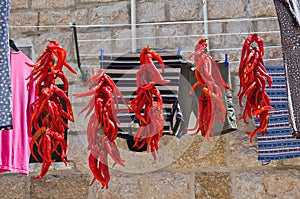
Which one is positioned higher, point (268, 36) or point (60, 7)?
point (60, 7)

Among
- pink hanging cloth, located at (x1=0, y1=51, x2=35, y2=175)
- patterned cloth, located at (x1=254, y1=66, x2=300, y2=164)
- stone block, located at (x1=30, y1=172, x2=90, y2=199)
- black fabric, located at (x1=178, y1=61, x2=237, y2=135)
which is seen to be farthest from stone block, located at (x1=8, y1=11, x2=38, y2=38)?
patterned cloth, located at (x1=254, y1=66, x2=300, y2=164)

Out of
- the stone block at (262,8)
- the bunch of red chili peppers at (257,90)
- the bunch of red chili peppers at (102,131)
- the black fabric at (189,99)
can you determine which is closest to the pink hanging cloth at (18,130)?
the bunch of red chili peppers at (102,131)

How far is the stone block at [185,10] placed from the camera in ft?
11.0

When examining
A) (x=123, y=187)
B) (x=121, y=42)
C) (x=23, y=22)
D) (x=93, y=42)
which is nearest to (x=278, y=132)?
(x=123, y=187)

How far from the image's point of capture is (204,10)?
10.9ft

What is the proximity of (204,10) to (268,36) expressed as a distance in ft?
1.36

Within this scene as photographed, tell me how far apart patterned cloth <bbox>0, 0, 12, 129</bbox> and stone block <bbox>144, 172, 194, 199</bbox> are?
51.8 inches

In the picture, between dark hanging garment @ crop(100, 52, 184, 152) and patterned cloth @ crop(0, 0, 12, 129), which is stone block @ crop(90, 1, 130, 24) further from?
patterned cloth @ crop(0, 0, 12, 129)

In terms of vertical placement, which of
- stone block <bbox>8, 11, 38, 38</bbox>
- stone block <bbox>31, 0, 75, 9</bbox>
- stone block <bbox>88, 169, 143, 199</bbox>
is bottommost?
stone block <bbox>88, 169, 143, 199</bbox>

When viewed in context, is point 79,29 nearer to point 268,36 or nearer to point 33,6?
point 33,6

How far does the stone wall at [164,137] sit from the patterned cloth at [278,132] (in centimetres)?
29

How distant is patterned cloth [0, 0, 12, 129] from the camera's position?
202cm

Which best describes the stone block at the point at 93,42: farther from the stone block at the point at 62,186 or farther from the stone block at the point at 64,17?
the stone block at the point at 62,186

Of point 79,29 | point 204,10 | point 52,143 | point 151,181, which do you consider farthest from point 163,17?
point 52,143
